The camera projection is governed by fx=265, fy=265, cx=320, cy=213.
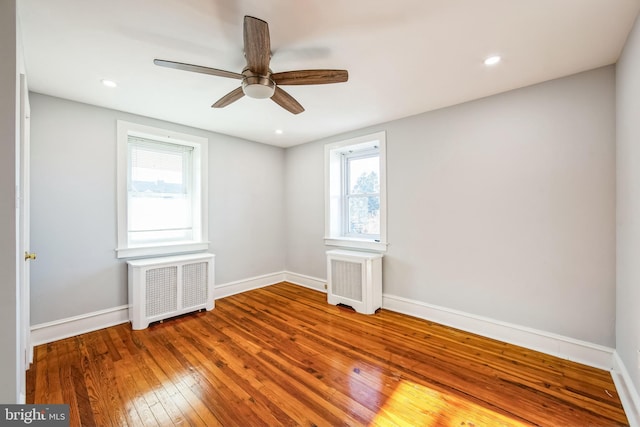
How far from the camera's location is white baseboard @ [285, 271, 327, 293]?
4344 mm

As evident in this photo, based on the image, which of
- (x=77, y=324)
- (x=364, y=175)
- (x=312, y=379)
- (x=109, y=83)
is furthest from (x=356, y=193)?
(x=77, y=324)

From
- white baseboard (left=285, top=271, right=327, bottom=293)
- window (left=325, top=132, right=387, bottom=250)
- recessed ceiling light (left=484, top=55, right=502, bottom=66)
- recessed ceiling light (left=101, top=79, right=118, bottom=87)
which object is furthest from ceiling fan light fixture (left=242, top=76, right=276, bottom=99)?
white baseboard (left=285, top=271, right=327, bottom=293)

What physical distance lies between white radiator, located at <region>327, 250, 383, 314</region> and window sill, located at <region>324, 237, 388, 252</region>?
0.11 m

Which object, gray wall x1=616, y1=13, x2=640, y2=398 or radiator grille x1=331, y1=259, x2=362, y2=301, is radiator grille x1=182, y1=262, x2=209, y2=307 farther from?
gray wall x1=616, y1=13, x2=640, y2=398

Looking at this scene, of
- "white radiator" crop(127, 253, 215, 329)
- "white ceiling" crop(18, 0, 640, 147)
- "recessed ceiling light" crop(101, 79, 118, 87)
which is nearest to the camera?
"white ceiling" crop(18, 0, 640, 147)

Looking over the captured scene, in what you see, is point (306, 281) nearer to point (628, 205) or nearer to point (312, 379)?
point (312, 379)

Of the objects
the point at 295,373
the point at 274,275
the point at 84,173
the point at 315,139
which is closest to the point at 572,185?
the point at 295,373

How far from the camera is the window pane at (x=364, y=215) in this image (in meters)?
3.90

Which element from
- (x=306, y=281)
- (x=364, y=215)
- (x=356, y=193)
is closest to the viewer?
(x=364, y=215)

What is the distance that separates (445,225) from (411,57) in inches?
71.9

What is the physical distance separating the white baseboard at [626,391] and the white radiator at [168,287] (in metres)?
3.86

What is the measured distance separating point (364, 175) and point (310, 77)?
234 cm

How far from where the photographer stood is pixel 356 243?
12.8 ft

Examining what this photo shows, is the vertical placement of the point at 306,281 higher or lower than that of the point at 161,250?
lower
